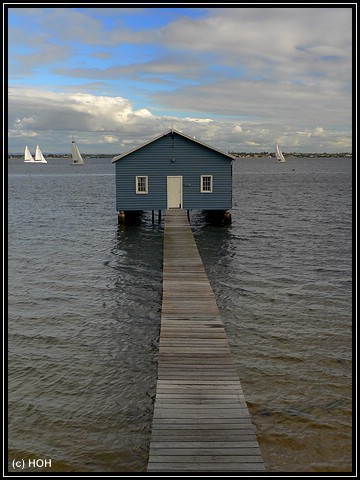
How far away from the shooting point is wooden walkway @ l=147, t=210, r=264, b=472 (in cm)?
766

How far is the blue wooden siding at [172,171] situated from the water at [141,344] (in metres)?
2.65

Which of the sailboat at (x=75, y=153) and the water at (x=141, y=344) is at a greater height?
the sailboat at (x=75, y=153)

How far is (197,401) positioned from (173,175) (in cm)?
2391

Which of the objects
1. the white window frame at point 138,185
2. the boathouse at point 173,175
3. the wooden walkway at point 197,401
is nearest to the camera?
the wooden walkway at point 197,401

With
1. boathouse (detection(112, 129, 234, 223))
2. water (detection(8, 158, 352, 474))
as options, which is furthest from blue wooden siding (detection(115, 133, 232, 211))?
water (detection(8, 158, 352, 474))

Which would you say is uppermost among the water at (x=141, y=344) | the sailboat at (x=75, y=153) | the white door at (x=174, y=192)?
the sailboat at (x=75, y=153)

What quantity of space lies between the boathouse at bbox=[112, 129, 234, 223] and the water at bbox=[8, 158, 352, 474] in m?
2.76

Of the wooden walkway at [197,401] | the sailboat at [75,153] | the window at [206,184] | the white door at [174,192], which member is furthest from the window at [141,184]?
the sailboat at [75,153]

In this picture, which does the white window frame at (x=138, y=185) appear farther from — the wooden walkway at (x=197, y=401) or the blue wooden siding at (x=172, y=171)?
the wooden walkway at (x=197, y=401)

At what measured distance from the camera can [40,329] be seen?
16219 millimetres

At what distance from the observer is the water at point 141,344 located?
10.0m

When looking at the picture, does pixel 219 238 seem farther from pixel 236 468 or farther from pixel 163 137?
pixel 236 468

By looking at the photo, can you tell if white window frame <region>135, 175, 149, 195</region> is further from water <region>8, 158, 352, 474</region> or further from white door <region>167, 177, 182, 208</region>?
water <region>8, 158, 352, 474</region>

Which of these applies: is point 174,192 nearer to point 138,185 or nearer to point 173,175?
point 173,175
